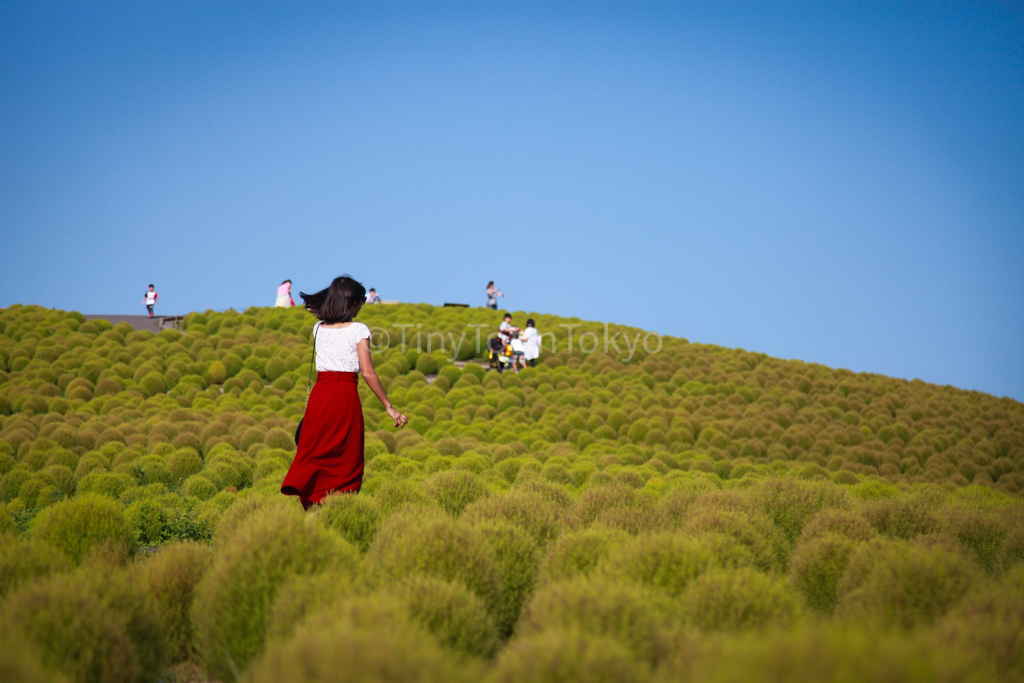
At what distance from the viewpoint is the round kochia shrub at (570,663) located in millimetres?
2451

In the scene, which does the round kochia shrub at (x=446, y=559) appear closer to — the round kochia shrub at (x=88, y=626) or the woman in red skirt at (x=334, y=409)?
the round kochia shrub at (x=88, y=626)

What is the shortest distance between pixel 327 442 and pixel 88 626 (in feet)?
7.17

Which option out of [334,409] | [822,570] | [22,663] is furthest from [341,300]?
[822,570]

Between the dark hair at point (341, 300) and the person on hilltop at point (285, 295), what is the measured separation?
1821 cm

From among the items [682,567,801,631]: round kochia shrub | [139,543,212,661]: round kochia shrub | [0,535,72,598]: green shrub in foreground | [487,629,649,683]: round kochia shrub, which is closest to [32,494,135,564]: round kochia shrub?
[0,535,72,598]: green shrub in foreground

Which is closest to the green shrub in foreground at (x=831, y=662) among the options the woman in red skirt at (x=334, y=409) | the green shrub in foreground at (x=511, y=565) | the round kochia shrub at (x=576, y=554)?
the round kochia shrub at (x=576, y=554)

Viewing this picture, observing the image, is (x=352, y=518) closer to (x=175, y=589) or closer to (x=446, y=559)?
(x=175, y=589)

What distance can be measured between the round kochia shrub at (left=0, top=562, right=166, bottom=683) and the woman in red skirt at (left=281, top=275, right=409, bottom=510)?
1.73 metres

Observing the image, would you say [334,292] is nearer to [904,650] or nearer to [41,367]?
[904,650]

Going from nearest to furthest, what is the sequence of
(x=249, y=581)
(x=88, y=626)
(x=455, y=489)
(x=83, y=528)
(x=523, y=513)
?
(x=88, y=626), (x=249, y=581), (x=83, y=528), (x=523, y=513), (x=455, y=489)

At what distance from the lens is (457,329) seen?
20.4m

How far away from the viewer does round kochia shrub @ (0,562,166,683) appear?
304cm

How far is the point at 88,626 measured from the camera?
3.14 m

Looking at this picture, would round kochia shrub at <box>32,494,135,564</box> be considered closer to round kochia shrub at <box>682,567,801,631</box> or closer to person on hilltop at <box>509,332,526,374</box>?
round kochia shrub at <box>682,567,801,631</box>
